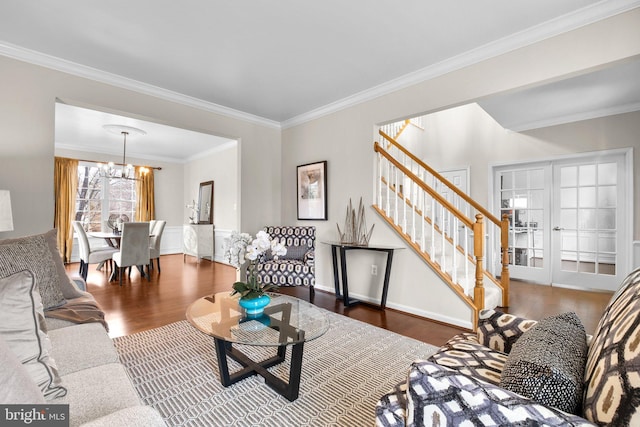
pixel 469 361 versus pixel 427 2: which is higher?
pixel 427 2

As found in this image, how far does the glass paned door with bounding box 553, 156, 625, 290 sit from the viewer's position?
13.1 feet

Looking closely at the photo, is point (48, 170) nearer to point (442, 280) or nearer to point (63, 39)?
point (63, 39)

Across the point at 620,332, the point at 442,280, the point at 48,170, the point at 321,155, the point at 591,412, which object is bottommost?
the point at 442,280

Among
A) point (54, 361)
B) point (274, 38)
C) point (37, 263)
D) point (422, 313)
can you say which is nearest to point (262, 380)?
point (54, 361)

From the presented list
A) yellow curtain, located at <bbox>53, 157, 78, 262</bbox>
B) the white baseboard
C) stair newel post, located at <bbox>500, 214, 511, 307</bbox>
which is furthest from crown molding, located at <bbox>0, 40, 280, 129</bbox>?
yellow curtain, located at <bbox>53, 157, 78, 262</bbox>

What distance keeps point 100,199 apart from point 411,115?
687cm

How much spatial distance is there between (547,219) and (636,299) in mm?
4543

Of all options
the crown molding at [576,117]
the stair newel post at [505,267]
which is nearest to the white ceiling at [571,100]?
the crown molding at [576,117]

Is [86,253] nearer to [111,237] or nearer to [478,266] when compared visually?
A: [111,237]

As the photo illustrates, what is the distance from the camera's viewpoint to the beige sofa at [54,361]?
2.43 ft

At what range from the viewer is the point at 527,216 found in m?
4.73

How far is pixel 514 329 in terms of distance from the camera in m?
1.38

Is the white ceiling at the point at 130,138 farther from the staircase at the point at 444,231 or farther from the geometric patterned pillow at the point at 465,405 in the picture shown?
the geometric patterned pillow at the point at 465,405

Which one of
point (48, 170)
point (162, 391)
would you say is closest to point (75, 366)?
point (162, 391)
